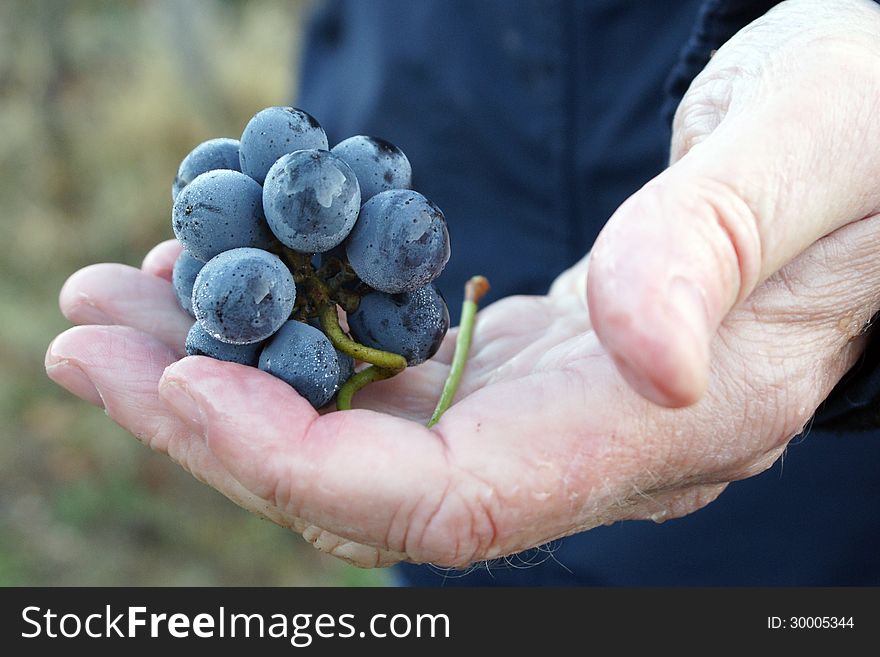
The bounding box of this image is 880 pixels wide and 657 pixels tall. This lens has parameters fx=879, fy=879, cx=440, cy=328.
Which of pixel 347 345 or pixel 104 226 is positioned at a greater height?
pixel 104 226

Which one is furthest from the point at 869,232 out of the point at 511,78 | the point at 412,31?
the point at 412,31

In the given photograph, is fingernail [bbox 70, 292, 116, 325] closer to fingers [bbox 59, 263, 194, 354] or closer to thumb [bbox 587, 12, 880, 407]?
fingers [bbox 59, 263, 194, 354]

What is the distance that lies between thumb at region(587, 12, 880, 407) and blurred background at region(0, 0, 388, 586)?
285 centimetres

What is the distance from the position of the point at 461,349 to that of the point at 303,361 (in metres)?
0.42

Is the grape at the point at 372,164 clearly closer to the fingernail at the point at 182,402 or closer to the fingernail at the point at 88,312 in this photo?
the fingernail at the point at 182,402

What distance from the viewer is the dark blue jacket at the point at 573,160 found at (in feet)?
A: 6.66

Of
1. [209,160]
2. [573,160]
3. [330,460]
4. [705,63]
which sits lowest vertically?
[330,460]

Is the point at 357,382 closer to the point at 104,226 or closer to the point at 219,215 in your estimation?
the point at 219,215

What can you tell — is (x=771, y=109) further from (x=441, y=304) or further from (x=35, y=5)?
(x=35, y=5)

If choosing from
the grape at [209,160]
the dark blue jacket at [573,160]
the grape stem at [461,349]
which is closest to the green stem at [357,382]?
the grape stem at [461,349]

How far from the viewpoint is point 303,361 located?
1376 millimetres

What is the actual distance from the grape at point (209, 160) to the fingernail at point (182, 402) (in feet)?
1.25

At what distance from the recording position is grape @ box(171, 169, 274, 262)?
4.45ft

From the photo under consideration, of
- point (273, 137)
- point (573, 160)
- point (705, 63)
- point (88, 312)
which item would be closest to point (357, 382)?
point (273, 137)
